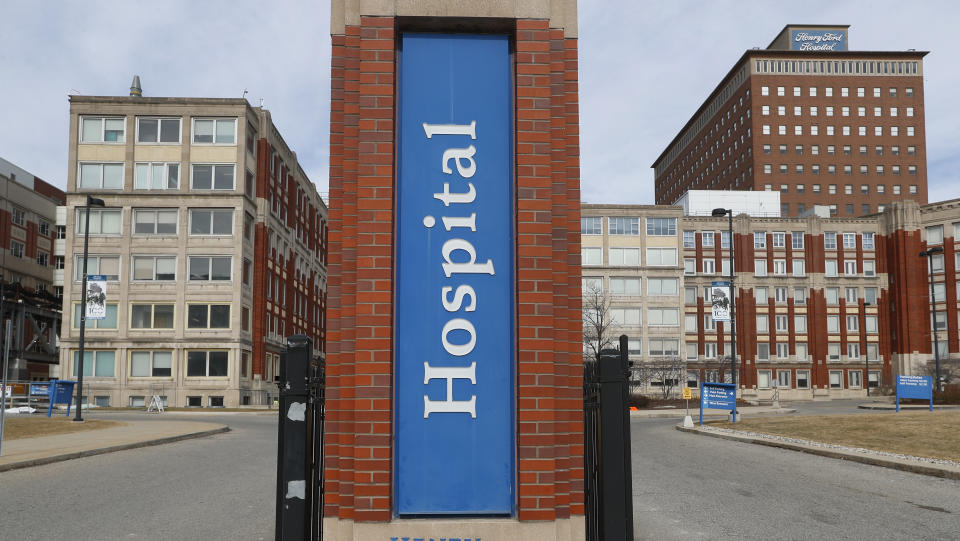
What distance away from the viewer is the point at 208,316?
174 feet

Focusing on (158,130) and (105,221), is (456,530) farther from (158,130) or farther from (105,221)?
(105,221)

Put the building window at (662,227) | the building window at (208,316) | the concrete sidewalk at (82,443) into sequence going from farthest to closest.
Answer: the building window at (662,227), the building window at (208,316), the concrete sidewalk at (82,443)

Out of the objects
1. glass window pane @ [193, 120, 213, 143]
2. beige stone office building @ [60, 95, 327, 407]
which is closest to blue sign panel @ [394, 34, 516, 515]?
beige stone office building @ [60, 95, 327, 407]

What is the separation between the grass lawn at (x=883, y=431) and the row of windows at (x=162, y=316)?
116ft

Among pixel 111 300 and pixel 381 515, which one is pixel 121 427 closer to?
pixel 381 515

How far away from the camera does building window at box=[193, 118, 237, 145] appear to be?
5359 centimetres

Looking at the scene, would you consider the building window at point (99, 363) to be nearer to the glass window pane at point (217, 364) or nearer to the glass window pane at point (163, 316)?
the glass window pane at point (163, 316)

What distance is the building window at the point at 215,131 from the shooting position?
53.6 meters

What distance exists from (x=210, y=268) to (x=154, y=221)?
488cm

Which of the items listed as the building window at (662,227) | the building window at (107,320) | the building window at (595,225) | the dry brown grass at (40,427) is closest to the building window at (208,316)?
the building window at (107,320)

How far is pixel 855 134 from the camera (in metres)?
109

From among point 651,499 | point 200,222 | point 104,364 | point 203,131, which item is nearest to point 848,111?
point 203,131

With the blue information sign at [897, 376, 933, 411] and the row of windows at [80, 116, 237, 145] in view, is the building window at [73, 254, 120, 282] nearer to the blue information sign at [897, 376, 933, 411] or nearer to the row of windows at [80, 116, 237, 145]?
the row of windows at [80, 116, 237, 145]

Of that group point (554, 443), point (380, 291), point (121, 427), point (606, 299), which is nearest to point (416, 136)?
point (380, 291)
